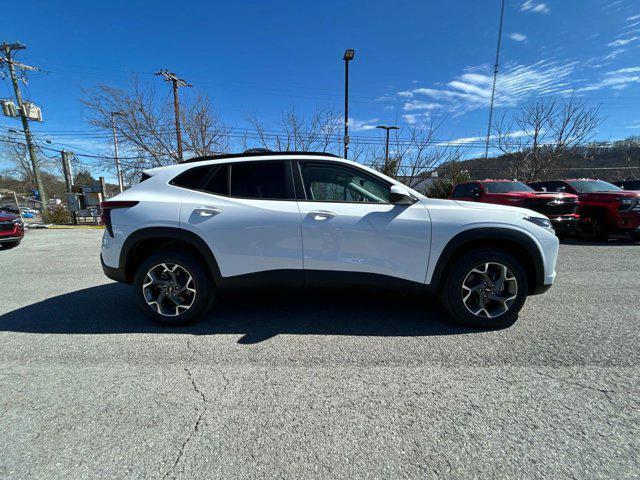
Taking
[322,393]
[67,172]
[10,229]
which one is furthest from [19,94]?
[322,393]

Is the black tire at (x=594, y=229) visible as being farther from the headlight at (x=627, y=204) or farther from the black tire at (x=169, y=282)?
the black tire at (x=169, y=282)

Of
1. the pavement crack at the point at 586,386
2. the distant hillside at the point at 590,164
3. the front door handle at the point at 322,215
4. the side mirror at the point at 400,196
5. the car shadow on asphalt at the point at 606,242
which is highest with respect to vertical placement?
the distant hillside at the point at 590,164

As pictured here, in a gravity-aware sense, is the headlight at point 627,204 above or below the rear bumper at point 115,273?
above

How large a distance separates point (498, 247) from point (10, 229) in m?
12.0

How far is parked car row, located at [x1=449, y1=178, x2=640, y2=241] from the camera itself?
7711 mm

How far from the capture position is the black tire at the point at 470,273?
9.91ft

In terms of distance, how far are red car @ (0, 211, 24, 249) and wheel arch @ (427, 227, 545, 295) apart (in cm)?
1131

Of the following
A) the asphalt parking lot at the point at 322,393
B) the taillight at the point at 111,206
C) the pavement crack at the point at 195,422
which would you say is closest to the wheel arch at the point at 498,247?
the asphalt parking lot at the point at 322,393

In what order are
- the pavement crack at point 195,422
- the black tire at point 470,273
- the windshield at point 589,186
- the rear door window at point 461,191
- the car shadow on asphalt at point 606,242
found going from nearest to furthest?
the pavement crack at point 195,422 → the black tire at point 470,273 → the car shadow on asphalt at point 606,242 → the windshield at point 589,186 → the rear door window at point 461,191

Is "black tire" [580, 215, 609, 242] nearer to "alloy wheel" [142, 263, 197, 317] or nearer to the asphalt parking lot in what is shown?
the asphalt parking lot

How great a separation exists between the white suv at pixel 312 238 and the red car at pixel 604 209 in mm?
7316

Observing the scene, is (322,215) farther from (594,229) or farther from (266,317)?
(594,229)

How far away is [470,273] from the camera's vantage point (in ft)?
10.00

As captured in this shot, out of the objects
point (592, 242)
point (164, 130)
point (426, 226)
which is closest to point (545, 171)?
point (592, 242)
